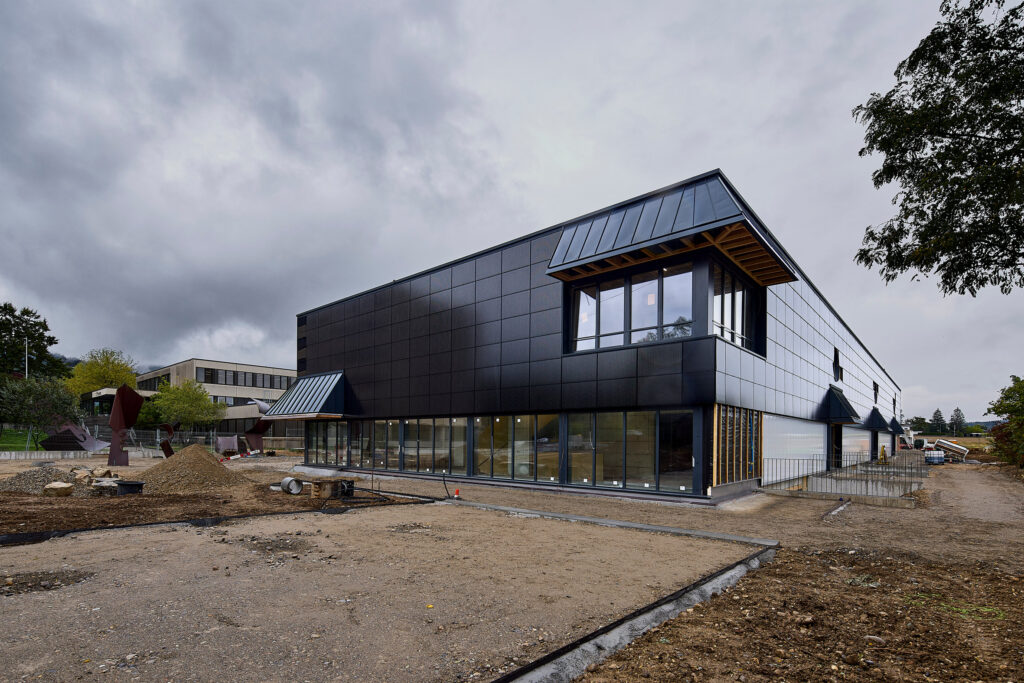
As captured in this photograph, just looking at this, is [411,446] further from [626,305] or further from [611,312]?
[626,305]

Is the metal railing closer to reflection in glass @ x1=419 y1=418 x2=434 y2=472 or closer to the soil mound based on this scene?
reflection in glass @ x1=419 y1=418 x2=434 y2=472

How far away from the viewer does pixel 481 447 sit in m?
24.6

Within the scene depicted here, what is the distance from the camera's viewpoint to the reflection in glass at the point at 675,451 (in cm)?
1767

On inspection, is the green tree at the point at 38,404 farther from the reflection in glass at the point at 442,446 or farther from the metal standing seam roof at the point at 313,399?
the reflection in glass at the point at 442,446

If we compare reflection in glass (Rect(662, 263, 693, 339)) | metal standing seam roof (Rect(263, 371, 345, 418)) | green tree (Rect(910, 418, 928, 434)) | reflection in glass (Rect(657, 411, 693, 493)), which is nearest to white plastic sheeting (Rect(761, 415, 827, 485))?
reflection in glass (Rect(657, 411, 693, 493))

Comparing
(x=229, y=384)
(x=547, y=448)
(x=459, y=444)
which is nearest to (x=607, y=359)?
(x=547, y=448)

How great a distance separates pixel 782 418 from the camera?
24703 millimetres

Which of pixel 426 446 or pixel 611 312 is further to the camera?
pixel 426 446

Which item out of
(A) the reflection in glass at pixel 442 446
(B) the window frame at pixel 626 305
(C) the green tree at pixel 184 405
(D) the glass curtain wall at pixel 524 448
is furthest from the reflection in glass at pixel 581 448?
(C) the green tree at pixel 184 405

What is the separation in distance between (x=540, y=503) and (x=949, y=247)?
13.0m

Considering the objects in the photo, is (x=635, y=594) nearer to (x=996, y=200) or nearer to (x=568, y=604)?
(x=568, y=604)

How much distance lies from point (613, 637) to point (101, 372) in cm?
9731

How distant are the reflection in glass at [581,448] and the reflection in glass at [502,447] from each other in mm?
3369

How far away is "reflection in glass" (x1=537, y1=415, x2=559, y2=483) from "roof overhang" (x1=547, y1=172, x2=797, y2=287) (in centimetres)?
607
